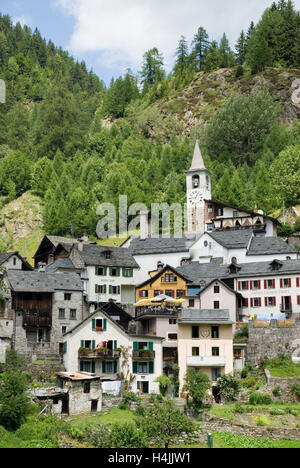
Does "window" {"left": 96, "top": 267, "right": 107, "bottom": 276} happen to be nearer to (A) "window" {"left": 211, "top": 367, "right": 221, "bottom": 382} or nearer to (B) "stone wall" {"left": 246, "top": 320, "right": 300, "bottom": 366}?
(B) "stone wall" {"left": 246, "top": 320, "right": 300, "bottom": 366}

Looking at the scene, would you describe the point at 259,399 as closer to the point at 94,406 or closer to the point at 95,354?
the point at 94,406

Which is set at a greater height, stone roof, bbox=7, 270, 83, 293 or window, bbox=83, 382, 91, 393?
stone roof, bbox=7, 270, 83, 293

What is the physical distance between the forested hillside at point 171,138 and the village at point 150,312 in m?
17.6

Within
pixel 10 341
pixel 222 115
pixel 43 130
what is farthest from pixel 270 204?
pixel 43 130

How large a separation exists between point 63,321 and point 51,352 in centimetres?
697

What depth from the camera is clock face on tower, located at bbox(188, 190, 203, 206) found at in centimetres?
10996

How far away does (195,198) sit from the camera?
111 meters

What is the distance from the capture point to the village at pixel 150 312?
209 ft

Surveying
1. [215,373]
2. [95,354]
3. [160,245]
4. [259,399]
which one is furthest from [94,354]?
[160,245]

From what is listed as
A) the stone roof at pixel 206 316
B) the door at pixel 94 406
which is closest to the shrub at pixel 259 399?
the stone roof at pixel 206 316

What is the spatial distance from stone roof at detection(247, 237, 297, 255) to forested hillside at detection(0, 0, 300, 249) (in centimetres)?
2463

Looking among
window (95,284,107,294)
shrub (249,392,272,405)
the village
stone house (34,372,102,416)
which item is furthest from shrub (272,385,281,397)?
window (95,284,107,294)

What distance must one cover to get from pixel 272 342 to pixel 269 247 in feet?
73.8

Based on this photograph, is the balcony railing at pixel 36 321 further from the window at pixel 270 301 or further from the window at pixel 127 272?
the window at pixel 270 301
